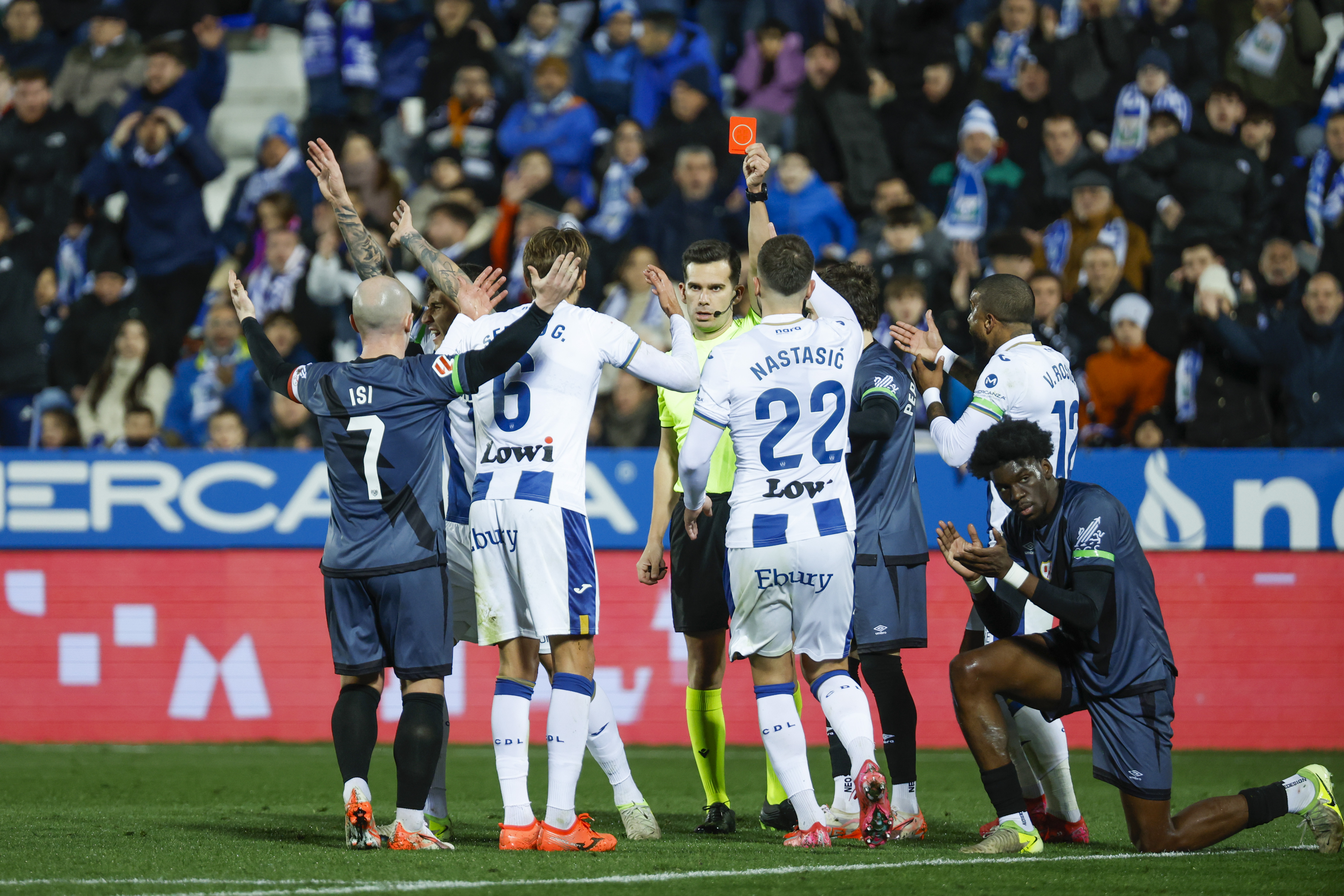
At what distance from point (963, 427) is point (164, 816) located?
173 inches

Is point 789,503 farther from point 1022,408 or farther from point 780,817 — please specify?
point 780,817

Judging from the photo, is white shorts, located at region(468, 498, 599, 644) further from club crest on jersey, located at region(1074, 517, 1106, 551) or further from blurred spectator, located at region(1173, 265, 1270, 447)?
blurred spectator, located at region(1173, 265, 1270, 447)

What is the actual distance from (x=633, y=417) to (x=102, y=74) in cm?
852

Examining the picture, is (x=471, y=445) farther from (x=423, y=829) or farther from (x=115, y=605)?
(x=115, y=605)

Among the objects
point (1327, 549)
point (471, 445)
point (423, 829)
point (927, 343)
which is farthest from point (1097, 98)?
point (423, 829)

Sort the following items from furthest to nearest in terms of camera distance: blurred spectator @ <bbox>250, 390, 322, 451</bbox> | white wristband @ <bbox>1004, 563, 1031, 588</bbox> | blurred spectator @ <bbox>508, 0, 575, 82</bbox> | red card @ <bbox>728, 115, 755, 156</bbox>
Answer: blurred spectator @ <bbox>508, 0, 575, 82</bbox> → blurred spectator @ <bbox>250, 390, 322, 451</bbox> → red card @ <bbox>728, 115, 755, 156</bbox> → white wristband @ <bbox>1004, 563, 1031, 588</bbox>

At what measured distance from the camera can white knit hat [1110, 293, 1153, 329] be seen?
39.7 feet

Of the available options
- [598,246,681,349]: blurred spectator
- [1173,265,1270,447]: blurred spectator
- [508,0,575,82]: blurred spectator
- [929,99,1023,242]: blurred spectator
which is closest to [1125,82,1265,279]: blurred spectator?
[1173,265,1270,447]: blurred spectator

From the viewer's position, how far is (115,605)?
Result: 37.6 ft

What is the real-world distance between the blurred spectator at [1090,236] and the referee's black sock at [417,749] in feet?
27.4

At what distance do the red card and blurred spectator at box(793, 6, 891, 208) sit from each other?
7696mm

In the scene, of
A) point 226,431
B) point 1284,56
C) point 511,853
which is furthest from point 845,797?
point 1284,56

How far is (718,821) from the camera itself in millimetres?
7195

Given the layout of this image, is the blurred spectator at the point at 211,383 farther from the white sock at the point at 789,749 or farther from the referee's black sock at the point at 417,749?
the white sock at the point at 789,749
